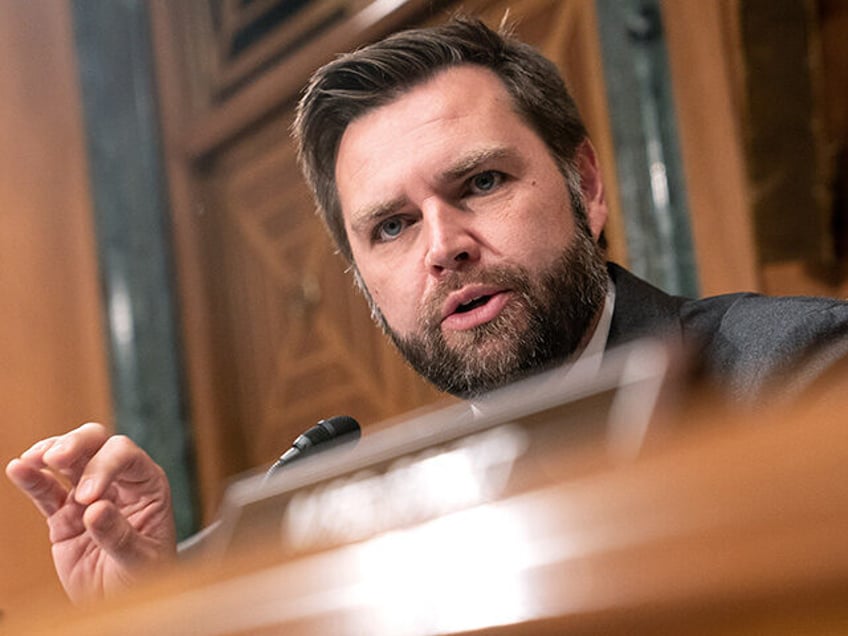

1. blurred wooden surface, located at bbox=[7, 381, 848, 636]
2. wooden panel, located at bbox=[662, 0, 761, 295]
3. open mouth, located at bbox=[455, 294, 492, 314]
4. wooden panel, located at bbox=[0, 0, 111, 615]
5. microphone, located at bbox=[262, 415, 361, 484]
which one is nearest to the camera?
blurred wooden surface, located at bbox=[7, 381, 848, 636]

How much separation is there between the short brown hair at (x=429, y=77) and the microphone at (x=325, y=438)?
24cm

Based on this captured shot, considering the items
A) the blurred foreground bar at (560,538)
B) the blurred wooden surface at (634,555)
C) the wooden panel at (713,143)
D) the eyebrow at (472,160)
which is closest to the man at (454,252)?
the eyebrow at (472,160)

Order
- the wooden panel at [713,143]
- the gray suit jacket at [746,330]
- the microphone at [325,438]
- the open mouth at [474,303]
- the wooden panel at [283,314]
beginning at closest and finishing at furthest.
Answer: the gray suit jacket at [746,330], the microphone at [325,438], the open mouth at [474,303], the wooden panel at [713,143], the wooden panel at [283,314]

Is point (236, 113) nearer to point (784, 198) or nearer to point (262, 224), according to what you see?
→ point (262, 224)

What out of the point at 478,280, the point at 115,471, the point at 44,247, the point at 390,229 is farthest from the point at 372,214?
the point at 44,247

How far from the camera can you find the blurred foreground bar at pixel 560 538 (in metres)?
0.26

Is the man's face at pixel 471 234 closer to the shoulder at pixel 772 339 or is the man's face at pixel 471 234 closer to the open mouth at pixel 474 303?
the open mouth at pixel 474 303

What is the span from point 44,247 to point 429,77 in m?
1.33

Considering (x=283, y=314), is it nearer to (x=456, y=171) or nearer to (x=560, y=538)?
(x=456, y=171)

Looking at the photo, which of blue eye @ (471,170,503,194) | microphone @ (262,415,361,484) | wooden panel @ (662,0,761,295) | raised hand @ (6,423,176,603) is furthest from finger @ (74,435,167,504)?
wooden panel @ (662,0,761,295)

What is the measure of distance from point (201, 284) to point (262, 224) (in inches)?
11.3

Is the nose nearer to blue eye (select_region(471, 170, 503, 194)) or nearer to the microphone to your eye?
blue eye (select_region(471, 170, 503, 194))

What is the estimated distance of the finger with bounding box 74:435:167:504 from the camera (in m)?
0.94

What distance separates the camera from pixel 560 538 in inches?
12.5
